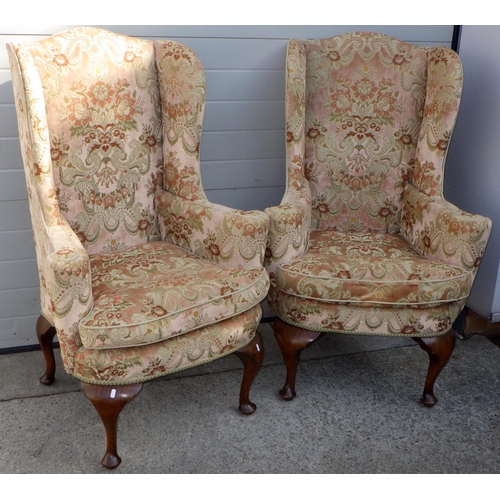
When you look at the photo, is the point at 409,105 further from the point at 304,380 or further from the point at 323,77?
the point at 304,380

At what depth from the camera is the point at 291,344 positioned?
6.54 ft

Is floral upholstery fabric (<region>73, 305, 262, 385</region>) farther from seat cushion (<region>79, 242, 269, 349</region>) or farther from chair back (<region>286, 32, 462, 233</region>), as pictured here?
chair back (<region>286, 32, 462, 233</region>)

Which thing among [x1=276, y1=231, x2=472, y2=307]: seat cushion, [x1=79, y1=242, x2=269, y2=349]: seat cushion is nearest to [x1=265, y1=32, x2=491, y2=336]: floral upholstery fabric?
[x1=276, y1=231, x2=472, y2=307]: seat cushion

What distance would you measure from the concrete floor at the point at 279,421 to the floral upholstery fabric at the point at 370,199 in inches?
12.1

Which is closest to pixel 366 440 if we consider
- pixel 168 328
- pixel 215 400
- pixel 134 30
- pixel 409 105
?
pixel 215 400

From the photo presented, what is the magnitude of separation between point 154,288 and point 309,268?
522mm

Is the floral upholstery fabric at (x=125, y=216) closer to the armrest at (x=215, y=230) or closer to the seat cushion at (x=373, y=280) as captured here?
the armrest at (x=215, y=230)

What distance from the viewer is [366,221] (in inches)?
93.1

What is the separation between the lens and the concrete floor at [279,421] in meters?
1.78

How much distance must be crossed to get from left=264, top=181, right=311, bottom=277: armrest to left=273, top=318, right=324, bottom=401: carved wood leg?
198mm

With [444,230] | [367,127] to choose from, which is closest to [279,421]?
[444,230]

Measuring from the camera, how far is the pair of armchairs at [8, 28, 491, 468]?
167 centimetres

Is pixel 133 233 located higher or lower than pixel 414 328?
higher

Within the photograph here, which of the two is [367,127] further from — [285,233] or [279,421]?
[279,421]
